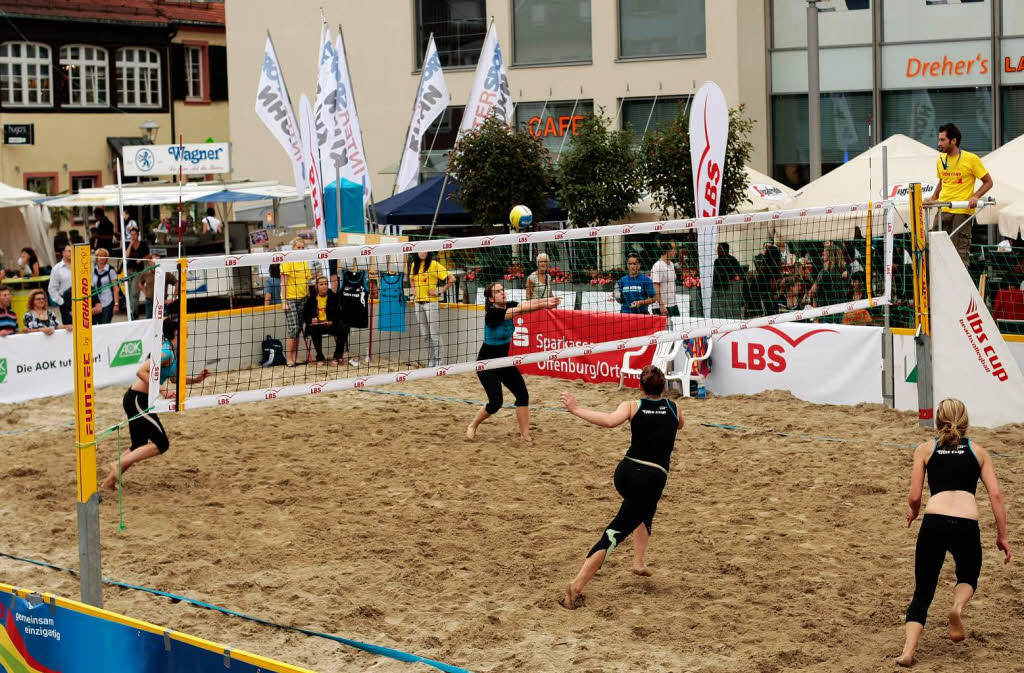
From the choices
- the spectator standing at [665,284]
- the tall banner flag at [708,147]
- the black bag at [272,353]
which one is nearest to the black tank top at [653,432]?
the tall banner flag at [708,147]

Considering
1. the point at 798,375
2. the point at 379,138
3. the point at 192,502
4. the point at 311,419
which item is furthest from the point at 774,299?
the point at 379,138

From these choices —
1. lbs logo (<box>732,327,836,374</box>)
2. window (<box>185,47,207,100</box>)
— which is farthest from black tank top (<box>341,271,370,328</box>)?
window (<box>185,47,207,100</box>)

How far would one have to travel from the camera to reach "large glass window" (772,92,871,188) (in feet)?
78.1

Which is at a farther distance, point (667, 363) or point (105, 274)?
point (105, 274)

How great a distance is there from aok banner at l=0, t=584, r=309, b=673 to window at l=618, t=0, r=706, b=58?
21.1 meters

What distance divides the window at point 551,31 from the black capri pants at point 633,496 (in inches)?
779

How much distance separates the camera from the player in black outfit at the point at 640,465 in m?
7.20

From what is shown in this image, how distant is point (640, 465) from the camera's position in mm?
7250

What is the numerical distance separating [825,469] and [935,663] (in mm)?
4161

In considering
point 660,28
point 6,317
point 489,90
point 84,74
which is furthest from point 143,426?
point 84,74

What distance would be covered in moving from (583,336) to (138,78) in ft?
97.5

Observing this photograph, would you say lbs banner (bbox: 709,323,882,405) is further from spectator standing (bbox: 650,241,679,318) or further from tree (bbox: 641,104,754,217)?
tree (bbox: 641,104,754,217)

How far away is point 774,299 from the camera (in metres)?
14.5

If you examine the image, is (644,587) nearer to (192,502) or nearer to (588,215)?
(192,502)
